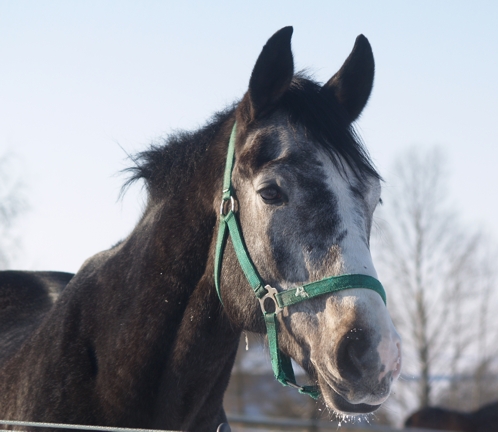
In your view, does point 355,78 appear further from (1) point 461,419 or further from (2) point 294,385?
(1) point 461,419

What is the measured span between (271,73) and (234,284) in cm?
106

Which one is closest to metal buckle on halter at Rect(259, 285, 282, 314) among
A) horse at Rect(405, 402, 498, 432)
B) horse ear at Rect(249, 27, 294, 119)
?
horse ear at Rect(249, 27, 294, 119)

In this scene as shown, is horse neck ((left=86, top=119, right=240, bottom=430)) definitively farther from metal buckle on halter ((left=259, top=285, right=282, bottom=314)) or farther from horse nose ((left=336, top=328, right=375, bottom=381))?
horse nose ((left=336, top=328, right=375, bottom=381))

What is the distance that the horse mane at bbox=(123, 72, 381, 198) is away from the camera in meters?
3.01

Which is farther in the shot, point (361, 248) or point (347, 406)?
point (361, 248)

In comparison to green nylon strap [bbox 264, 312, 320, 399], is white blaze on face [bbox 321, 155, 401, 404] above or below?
above

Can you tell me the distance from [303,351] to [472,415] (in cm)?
1114

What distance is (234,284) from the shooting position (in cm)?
302

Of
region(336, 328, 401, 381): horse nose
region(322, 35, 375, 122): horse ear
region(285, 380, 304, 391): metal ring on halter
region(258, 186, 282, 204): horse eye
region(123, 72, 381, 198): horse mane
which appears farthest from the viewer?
region(322, 35, 375, 122): horse ear

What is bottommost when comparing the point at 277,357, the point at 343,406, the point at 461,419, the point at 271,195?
the point at 461,419

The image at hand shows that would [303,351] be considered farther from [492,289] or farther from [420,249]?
[492,289]

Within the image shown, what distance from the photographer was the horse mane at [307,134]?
9.88ft

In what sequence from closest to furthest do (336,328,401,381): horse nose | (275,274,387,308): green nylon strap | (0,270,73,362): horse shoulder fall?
(336,328,401,381): horse nose → (275,274,387,308): green nylon strap → (0,270,73,362): horse shoulder

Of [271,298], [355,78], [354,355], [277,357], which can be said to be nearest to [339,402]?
[354,355]
